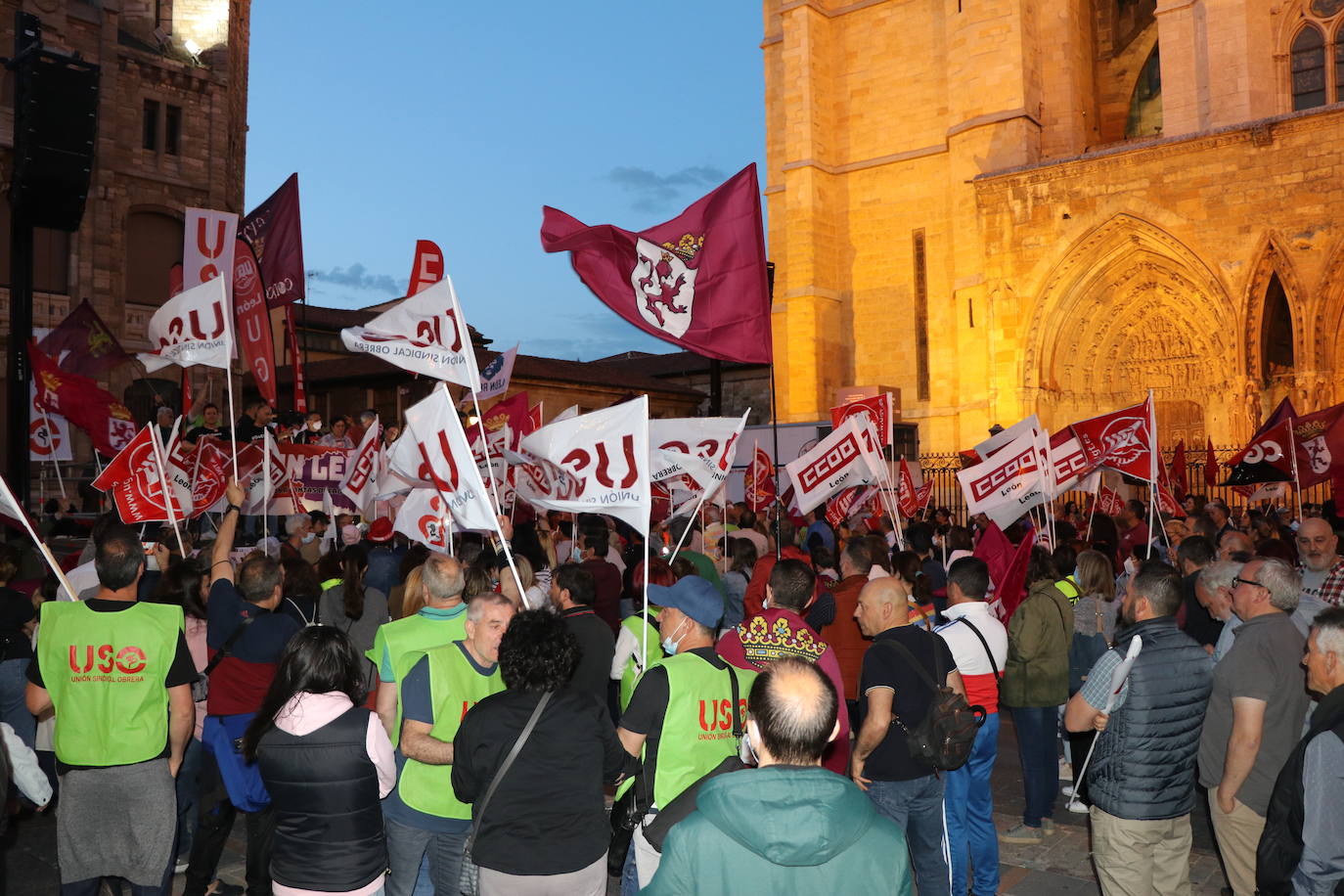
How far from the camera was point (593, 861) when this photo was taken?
151 inches

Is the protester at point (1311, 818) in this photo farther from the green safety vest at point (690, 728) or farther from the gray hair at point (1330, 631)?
the green safety vest at point (690, 728)

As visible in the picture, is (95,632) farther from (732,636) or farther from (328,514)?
(328,514)

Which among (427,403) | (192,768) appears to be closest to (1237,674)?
(427,403)

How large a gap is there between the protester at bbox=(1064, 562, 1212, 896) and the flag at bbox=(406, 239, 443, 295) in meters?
10.8

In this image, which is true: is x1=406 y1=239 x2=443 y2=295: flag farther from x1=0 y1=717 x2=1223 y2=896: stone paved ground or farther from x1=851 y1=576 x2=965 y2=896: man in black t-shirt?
x1=851 y1=576 x2=965 y2=896: man in black t-shirt

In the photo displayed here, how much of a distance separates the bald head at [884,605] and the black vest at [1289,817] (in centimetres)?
170

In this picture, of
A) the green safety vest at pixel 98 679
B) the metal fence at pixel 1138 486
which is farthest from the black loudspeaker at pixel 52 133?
the metal fence at pixel 1138 486

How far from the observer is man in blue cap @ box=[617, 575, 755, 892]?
13.8 ft

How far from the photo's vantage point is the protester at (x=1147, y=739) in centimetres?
455

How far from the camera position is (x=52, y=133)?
32.4ft

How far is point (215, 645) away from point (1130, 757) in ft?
15.0

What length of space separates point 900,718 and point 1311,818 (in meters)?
1.70

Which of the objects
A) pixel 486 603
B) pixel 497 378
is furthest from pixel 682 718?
pixel 497 378

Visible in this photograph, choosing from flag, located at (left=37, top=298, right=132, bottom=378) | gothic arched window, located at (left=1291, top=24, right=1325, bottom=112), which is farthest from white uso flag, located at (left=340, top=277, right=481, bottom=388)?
gothic arched window, located at (left=1291, top=24, right=1325, bottom=112)
